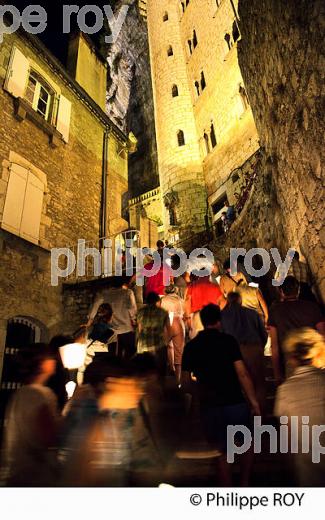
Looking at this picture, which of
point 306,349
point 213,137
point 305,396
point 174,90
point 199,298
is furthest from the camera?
point 174,90

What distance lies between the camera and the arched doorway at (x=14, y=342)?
7.23 meters

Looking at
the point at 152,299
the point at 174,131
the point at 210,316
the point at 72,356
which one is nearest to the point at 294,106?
the point at 210,316

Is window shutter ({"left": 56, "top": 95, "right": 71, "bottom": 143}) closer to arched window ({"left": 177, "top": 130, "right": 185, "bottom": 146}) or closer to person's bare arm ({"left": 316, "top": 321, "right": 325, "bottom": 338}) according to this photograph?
arched window ({"left": 177, "top": 130, "right": 185, "bottom": 146})

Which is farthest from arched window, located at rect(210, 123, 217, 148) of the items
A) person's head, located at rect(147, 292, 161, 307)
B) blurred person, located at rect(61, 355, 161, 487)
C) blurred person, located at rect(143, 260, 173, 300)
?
blurred person, located at rect(61, 355, 161, 487)

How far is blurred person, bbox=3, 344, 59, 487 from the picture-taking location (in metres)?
1.91

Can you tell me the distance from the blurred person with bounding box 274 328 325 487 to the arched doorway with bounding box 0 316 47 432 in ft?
20.8

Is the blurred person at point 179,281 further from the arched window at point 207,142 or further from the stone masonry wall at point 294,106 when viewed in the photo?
the arched window at point 207,142

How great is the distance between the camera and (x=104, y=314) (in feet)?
16.7

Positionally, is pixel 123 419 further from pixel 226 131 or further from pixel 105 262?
pixel 226 131

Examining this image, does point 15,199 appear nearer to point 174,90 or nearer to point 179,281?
point 179,281

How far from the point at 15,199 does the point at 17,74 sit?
4.00 meters

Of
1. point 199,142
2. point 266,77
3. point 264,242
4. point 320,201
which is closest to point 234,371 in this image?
point 320,201

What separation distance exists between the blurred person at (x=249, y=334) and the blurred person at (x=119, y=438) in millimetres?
1570

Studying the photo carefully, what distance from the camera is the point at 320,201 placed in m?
3.48
